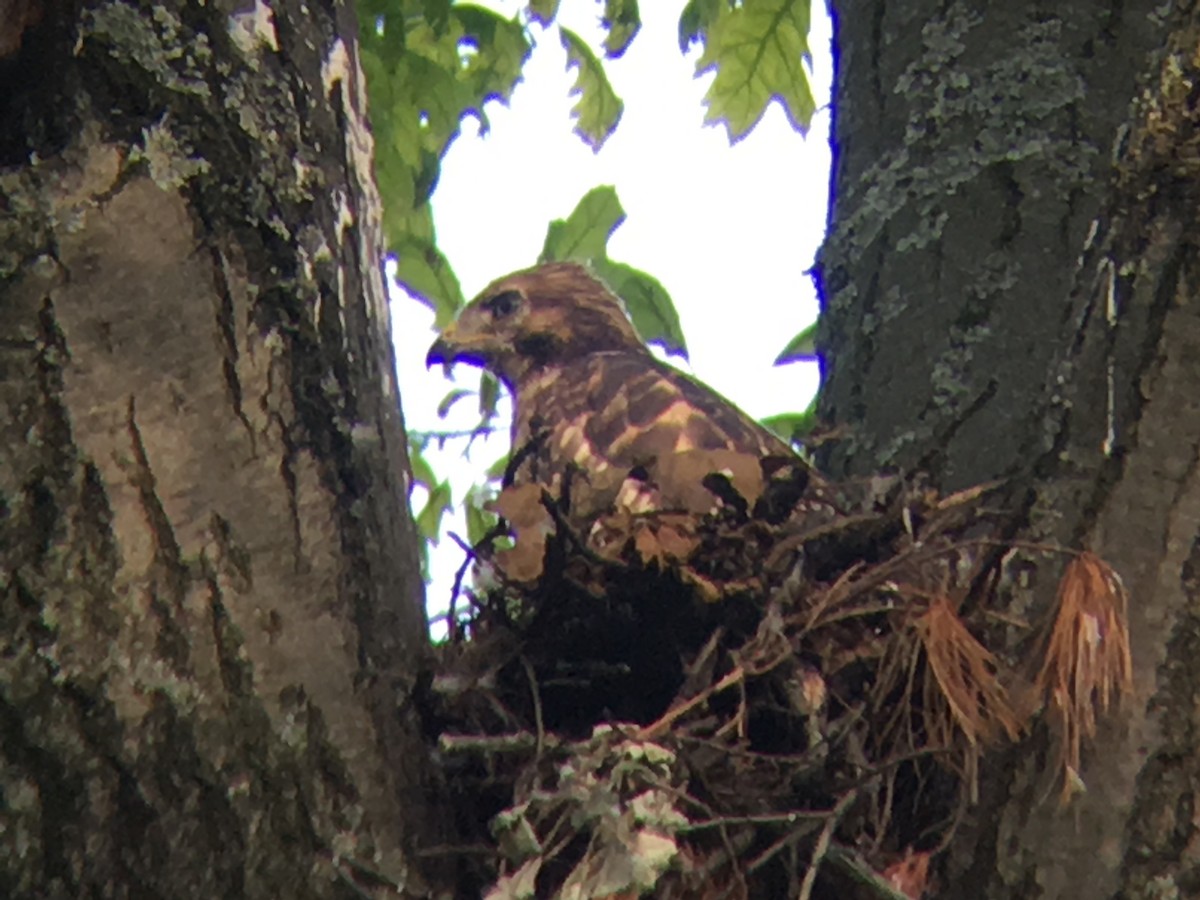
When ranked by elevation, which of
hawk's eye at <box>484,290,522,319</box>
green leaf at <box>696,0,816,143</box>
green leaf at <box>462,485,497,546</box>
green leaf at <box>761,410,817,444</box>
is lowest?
green leaf at <box>462,485,497,546</box>

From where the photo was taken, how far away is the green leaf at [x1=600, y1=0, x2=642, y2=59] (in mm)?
4270

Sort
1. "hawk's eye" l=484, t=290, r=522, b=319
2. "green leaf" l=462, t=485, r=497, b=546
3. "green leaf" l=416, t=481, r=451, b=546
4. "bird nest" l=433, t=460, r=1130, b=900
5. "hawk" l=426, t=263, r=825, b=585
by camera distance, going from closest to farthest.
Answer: "bird nest" l=433, t=460, r=1130, b=900, "hawk" l=426, t=263, r=825, b=585, "green leaf" l=462, t=485, r=497, b=546, "green leaf" l=416, t=481, r=451, b=546, "hawk's eye" l=484, t=290, r=522, b=319

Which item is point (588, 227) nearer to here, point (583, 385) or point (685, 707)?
point (583, 385)

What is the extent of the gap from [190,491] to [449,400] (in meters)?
2.68

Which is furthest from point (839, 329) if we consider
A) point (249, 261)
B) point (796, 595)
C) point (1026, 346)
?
point (249, 261)

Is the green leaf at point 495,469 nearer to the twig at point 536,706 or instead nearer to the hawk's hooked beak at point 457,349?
the hawk's hooked beak at point 457,349

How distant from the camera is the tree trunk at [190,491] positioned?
1516mm

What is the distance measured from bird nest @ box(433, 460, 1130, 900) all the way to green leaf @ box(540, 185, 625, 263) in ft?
5.56

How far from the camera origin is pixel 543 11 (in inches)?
165

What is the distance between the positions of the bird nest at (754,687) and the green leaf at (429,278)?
160 cm

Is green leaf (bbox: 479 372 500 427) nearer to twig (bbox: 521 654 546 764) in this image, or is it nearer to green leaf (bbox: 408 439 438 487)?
green leaf (bbox: 408 439 438 487)

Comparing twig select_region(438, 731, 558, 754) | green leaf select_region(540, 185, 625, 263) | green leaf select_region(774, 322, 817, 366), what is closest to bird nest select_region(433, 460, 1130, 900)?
twig select_region(438, 731, 558, 754)

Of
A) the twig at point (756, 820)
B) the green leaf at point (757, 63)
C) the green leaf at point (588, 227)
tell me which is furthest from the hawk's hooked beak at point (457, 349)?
the twig at point (756, 820)

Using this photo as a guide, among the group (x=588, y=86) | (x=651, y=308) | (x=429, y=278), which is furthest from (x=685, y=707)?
(x=588, y=86)
